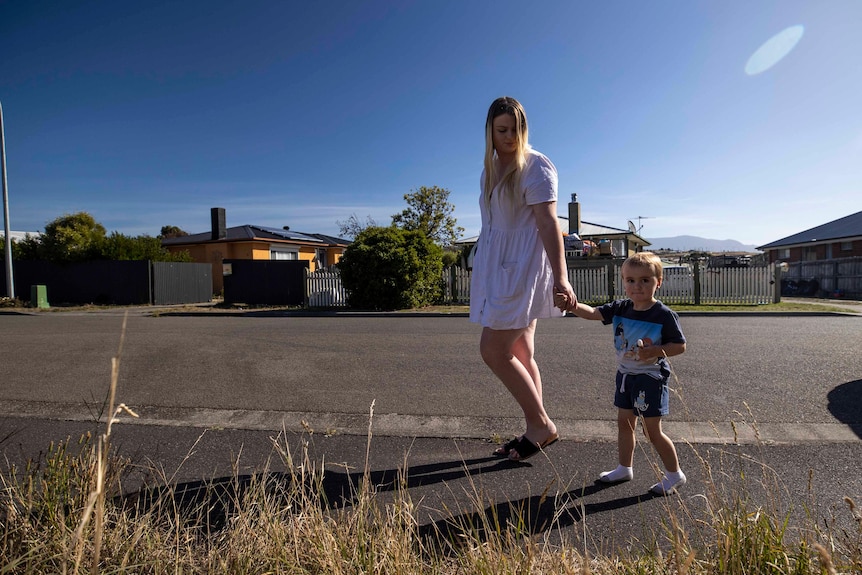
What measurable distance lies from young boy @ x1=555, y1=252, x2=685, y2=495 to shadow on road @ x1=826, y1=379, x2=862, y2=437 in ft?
5.96

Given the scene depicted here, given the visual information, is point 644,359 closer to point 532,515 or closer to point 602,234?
point 532,515

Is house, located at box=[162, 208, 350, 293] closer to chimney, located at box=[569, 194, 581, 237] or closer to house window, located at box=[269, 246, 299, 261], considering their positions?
house window, located at box=[269, 246, 299, 261]

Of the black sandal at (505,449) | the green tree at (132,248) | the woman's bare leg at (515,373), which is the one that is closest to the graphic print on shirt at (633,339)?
the woman's bare leg at (515,373)

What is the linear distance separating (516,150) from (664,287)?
53.3 ft

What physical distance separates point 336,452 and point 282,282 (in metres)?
16.8

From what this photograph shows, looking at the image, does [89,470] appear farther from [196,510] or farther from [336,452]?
[336,452]

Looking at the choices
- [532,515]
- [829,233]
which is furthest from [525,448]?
[829,233]

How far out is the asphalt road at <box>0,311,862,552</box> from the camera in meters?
2.55

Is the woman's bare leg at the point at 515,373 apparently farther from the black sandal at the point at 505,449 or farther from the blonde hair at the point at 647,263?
the blonde hair at the point at 647,263

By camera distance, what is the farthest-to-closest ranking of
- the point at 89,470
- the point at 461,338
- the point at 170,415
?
the point at 461,338, the point at 170,415, the point at 89,470

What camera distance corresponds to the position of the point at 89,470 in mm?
2109

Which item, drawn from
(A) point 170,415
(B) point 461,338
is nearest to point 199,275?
(B) point 461,338

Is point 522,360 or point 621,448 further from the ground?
point 522,360

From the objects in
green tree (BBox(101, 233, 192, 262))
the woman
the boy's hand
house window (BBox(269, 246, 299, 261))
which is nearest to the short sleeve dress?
the woman
